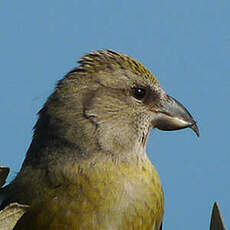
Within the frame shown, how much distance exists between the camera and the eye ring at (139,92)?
356 centimetres

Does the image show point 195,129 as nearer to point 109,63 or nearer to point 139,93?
point 139,93

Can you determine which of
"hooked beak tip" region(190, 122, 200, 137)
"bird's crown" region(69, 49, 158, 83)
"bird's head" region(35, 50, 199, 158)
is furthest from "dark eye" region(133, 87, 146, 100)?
"hooked beak tip" region(190, 122, 200, 137)

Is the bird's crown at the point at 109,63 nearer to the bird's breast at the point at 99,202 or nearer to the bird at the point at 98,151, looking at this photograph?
the bird at the point at 98,151

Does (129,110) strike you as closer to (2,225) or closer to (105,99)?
(105,99)

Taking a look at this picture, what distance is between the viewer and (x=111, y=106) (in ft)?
11.5

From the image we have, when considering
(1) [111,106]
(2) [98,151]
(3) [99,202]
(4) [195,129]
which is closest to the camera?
(3) [99,202]

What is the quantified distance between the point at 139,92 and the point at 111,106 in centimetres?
22

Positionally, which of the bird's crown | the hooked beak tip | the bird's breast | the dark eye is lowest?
the bird's breast

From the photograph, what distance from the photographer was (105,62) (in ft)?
11.8

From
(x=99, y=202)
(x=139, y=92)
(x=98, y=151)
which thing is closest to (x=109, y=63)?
(x=139, y=92)

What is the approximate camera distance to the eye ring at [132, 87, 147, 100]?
3564 millimetres

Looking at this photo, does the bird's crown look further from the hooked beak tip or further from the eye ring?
→ the hooked beak tip

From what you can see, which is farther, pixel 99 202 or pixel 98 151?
pixel 98 151

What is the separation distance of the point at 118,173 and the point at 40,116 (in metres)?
0.68
